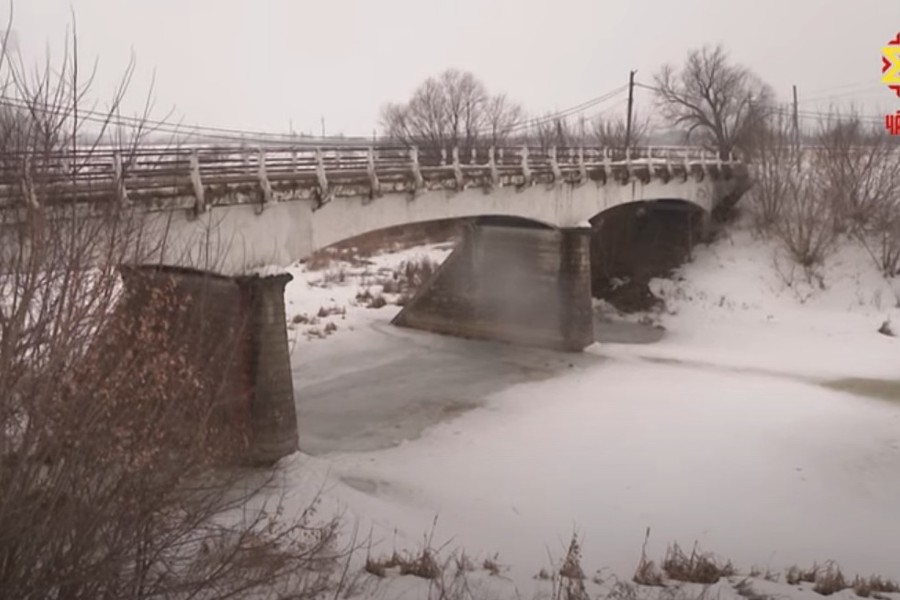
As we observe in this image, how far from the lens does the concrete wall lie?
1727cm

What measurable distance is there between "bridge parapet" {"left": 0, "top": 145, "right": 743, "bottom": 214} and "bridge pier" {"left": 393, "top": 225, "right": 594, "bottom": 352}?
10.3ft

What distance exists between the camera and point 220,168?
60.0 feet

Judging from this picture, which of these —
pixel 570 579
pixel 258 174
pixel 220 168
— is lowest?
pixel 570 579

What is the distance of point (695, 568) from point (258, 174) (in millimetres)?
12965

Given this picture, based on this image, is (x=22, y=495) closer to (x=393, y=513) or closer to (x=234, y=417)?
(x=393, y=513)

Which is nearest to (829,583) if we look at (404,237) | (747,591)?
(747,591)

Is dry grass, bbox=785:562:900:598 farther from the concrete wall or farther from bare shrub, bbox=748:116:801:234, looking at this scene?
bare shrub, bbox=748:116:801:234

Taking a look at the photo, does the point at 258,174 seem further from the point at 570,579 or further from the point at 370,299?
the point at 370,299

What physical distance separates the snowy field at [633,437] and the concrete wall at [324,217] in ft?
16.6

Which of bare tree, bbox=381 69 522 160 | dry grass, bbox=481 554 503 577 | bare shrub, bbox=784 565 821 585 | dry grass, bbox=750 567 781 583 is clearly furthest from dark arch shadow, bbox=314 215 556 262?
bare shrub, bbox=784 565 821 585

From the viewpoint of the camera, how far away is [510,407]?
23.3 m

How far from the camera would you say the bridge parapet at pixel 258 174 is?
893 centimetres

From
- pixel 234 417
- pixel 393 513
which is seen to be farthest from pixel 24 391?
pixel 234 417

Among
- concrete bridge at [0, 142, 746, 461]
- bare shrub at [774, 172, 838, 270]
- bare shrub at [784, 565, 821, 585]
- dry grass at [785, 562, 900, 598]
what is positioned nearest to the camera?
dry grass at [785, 562, 900, 598]
